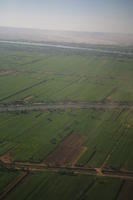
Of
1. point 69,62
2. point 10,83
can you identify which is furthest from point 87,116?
point 69,62

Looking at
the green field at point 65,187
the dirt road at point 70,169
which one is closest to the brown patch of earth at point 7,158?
the dirt road at point 70,169

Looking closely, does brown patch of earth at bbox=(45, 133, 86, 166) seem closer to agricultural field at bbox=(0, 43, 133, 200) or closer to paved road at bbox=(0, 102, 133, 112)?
agricultural field at bbox=(0, 43, 133, 200)

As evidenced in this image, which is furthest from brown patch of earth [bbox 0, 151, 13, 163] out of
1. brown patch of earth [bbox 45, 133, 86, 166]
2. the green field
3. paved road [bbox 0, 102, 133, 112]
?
paved road [bbox 0, 102, 133, 112]

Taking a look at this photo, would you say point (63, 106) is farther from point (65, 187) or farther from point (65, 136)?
point (65, 187)

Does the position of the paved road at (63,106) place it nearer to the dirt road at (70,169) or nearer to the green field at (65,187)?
the dirt road at (70,169)

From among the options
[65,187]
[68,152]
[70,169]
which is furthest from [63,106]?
[65,187]

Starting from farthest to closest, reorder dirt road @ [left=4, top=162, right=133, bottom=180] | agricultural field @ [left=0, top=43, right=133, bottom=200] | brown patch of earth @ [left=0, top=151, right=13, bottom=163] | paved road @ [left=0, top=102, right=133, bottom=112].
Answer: paved road @ [left=0, top=102, right=133, bottom=112]
brown patch of earth @ [left=0, top=151, right=13, bottom=163]
dirt road @ [left=4, top=162, right=133, bottom=180]
agricultural field @ [left=0, top=43, right=133, bottom=200]

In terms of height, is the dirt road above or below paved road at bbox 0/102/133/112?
below
